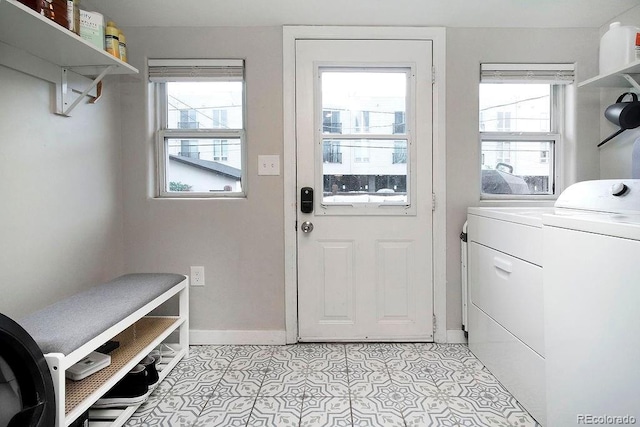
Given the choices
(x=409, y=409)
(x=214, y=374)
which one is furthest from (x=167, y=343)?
(x=409, y=409)

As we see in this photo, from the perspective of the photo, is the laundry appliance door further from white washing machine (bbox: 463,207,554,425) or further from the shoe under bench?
white washing machine (bbox: 463,207,554,425)

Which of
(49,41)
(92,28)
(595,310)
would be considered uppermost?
(92,28)

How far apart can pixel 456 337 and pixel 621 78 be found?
1.72 m

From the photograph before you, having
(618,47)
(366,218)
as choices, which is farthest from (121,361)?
(618,47)

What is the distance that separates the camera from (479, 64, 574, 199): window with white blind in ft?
7.65

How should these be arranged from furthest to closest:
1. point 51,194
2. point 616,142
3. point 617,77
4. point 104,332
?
point 616,142 → point 617,77 → point 51,194 → point 104,332

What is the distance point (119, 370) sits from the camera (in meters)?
1.43

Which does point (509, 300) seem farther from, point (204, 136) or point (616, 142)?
point (204, 136)

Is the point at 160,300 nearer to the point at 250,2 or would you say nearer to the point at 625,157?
the point at 250,2

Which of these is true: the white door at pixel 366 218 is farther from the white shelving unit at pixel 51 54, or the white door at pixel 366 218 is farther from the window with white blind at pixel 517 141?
the white shelving unit at pixel 51 54

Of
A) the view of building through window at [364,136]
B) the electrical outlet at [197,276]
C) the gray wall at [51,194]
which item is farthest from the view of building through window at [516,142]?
the gray wall at [51,194]

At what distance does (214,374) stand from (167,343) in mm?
520

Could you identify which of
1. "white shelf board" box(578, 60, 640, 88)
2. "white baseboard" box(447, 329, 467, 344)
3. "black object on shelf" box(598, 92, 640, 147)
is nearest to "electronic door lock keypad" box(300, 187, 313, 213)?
"white baseboard" box(447, 329, 467, 344)

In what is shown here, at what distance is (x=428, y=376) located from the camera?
1881 millimetres
